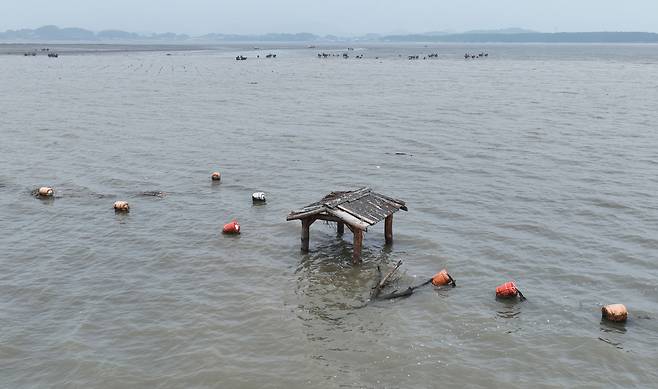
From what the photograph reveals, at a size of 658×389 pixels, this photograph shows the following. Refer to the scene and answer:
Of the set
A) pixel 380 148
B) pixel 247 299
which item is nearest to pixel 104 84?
pixel 380 148

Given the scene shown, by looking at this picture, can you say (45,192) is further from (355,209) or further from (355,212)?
(355,212)

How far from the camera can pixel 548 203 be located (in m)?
29.8

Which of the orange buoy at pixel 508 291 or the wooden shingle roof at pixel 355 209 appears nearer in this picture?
the orange buoy at pixel 508 291

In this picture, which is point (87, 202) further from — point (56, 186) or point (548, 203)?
point (548, 203)

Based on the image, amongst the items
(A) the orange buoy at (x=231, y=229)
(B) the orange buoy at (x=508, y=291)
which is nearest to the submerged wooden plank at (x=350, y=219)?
(B) the orange buoy at (x=508, y=291)

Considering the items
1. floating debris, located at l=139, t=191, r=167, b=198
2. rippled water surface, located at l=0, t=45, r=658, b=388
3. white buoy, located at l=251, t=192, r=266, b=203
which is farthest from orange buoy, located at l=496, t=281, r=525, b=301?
floating debris, located at l=139, t=191, r=167, b=198

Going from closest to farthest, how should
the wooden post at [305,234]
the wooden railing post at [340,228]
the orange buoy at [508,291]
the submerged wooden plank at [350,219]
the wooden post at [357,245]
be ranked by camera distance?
the orange buoy at [508,291], the submerged wooden plank at [350,219], the wooden post at [357,245], the wooden post at [305,234], the wooden railing post at [340,228]

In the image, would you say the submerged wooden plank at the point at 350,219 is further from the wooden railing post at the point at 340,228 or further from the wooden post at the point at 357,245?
the wooden railing post at the point at 340,228

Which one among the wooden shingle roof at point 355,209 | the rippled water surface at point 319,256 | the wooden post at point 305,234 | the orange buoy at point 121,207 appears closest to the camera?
the rippled water surface at point 319,256

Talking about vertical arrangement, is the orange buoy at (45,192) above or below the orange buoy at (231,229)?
above

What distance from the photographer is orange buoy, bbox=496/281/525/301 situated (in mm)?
19719

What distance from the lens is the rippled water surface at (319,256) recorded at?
54.1ft

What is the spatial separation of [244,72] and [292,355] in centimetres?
9852

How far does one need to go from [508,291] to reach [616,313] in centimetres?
308
